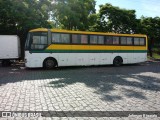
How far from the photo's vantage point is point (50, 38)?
61.7 feet

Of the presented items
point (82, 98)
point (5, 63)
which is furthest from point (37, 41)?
point (82, 98)

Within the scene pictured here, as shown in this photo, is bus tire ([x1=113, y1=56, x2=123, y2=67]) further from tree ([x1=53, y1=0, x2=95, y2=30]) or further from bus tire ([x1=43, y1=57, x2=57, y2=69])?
tree ([x1=53, y1=0, x2=95, y2=30])

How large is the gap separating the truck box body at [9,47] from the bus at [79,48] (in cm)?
536

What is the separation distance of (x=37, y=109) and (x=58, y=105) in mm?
729

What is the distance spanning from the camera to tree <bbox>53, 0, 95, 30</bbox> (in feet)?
96.6

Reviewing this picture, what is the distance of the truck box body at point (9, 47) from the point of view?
76.0ft

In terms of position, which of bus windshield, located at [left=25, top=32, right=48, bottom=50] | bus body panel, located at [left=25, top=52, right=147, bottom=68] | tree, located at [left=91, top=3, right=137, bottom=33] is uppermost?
tree, located at [left=91, top=3, right=137, bottom=33]

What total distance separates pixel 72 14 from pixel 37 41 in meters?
12.6

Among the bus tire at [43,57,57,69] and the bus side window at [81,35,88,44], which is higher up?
the bus side window at [81,35,88,44]

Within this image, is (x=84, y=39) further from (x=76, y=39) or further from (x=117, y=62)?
(x=117, y=62)

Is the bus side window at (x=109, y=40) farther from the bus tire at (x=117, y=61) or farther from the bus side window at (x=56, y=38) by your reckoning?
the bus side window at (x=56, y=38)

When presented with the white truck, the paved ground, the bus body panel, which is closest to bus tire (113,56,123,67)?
the bus body panel

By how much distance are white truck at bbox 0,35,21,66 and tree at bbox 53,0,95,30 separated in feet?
26.6

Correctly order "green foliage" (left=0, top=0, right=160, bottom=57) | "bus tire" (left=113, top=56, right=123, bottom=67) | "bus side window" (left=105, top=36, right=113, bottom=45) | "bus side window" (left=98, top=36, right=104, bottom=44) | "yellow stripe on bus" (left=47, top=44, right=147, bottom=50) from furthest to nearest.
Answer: "green foliage" (left=0, top=0, right=160, bottom=57), "bus tire" (left=113, top=56, right=123, bottom=67), "bus side window" (left=105, top=36, right=113, bottom=45), "bus side window" (left=98, top=36, right=104, bottom=44), "yellow stripe on bus" (left=47, top=44, right=147, bottom=50)
